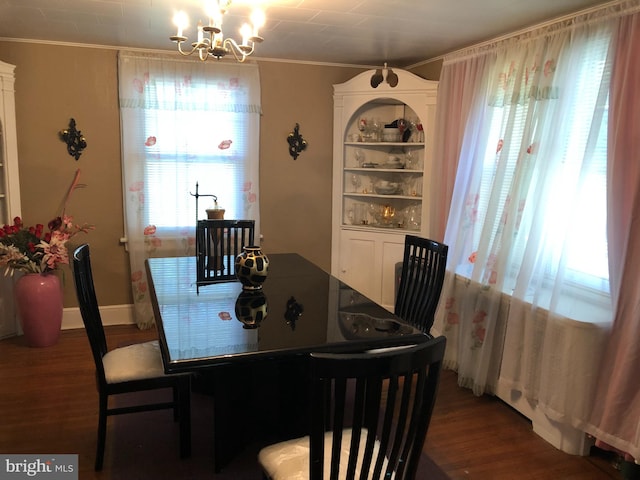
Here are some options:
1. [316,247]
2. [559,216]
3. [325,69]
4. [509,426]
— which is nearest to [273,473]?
[509,426]

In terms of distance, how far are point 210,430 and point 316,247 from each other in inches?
90.4

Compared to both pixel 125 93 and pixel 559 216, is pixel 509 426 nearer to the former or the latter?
pixel 559 216

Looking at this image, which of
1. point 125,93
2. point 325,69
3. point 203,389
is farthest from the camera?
point 325,69

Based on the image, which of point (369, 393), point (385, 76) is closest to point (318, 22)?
point (385, 76)

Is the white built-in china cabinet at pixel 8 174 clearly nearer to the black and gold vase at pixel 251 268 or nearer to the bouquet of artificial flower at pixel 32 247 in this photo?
the bouquet of artificial flower at pixel 32 247

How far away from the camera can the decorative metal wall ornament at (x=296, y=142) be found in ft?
14.6

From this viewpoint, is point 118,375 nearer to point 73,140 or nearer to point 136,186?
point 136,186

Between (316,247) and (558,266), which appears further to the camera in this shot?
(316,247)

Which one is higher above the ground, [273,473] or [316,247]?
[316,247]

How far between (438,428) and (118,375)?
66.3 inches

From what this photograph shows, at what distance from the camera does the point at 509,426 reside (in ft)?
9.30

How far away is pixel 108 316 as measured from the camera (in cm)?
429

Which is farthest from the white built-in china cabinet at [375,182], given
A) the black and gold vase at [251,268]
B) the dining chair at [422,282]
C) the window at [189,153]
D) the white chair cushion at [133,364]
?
the white chair cushion at [133,364]

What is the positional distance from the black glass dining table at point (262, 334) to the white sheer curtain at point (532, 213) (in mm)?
988
